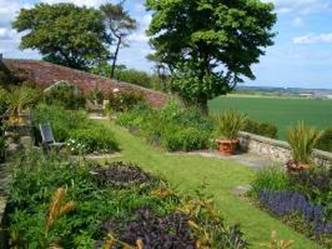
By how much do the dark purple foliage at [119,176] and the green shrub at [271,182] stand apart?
78.3 inches

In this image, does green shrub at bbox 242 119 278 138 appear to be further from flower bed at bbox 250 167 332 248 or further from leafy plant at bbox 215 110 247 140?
flower bed at bbox 250 167 332 248

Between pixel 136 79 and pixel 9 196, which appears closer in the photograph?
pixel 9 196

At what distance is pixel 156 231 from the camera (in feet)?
19.0

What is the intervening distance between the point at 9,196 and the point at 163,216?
1638 mm

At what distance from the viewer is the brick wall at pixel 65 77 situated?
3594 centimetres

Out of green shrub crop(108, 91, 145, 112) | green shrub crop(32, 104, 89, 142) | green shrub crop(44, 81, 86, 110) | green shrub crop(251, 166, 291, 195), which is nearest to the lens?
green shrub crop(251, 166, 291, 195)

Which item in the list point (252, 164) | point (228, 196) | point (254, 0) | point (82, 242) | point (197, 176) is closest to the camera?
point (82, 242)

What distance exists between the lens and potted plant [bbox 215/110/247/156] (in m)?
16.1

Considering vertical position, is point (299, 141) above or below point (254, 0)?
below

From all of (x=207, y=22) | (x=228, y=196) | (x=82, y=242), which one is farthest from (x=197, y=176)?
(x=207, y=22)

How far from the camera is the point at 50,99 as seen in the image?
94.4 ft

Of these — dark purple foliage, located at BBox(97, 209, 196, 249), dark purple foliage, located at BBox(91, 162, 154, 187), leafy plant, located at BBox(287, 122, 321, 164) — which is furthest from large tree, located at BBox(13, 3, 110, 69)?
dark purple foliage, located at BBox(97, 209, 196, 249)

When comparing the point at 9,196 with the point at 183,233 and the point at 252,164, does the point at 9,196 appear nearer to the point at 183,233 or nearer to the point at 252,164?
the point at 183,233

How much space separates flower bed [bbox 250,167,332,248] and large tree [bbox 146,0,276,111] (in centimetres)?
1533
